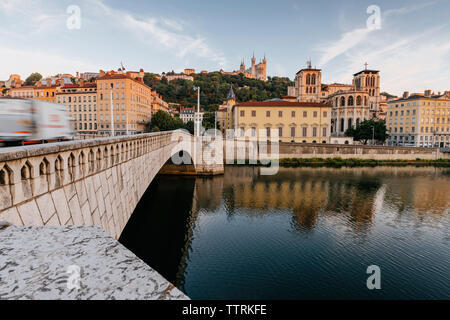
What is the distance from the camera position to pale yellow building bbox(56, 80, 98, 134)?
58.8 metres

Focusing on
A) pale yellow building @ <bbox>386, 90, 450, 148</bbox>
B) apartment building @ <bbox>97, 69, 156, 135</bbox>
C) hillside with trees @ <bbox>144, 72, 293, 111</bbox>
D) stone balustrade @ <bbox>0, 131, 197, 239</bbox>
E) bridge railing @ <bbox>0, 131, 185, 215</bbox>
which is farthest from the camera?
hillside with trees @ <bbox>144, 72, 293, 111</bbox>

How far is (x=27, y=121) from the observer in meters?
11.3

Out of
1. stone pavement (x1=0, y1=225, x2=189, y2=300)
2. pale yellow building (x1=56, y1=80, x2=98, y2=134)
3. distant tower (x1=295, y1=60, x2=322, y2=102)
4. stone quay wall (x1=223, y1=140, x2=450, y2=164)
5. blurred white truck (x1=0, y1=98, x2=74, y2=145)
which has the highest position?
distant tower (x1=295, y1=60, x2=322, y2=102)

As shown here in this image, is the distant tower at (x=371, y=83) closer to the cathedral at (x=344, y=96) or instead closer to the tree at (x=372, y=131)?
the cathedral at (x=344, y=96)

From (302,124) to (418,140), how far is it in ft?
126

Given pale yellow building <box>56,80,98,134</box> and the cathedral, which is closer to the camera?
pale yellow building <box>56,80,98,134</box>

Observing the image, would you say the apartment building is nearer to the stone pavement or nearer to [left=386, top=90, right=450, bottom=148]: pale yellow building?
the stone pavement

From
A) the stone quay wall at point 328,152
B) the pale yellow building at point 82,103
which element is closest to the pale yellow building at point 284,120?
the stone quay wall at point 328,152

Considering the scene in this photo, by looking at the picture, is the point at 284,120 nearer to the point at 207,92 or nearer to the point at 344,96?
the point at 344,96

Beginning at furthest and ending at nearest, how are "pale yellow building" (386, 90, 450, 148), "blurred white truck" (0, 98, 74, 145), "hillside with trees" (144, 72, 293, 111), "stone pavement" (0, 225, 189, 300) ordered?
"hillside with trees" (144, 72, 293, 111), "pale yellow building" (386, 90, 450, 148), "blurred white truck" (0, 98, 74, 145), "stone pavement" (0, 225, 189, 300)

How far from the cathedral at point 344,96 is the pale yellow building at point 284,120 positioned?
23.6 m

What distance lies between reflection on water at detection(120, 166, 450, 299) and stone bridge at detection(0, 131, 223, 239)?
5880mm

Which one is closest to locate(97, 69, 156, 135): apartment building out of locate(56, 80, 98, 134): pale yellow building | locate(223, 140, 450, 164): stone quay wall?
locate(56, 80, 98, 134): pale yellow building
